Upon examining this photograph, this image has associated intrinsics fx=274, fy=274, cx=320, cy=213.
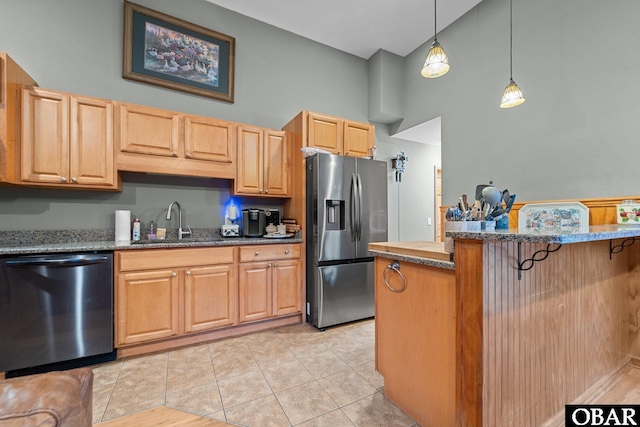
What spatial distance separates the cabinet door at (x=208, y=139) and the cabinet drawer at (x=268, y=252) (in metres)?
0.98

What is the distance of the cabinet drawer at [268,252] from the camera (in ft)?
8.76

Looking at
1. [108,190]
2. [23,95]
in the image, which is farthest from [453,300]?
[23,95]

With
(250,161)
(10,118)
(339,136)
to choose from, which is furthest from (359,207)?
(10,118)

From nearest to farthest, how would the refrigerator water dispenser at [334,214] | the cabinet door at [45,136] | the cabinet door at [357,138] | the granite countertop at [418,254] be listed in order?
the granite countertop at [418,254]
the cabinet door at [45,136]
the refrigerator water dispenser at [334,214]
the cabinet door at [357,138]

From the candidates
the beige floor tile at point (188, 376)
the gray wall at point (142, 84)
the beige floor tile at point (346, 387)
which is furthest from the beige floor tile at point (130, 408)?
the gray wall at point (142, 84)

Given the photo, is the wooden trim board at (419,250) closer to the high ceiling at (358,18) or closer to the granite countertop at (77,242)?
the granite countertop at (77,242)

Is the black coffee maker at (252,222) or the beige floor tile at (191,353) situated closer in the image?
the beige floor tile at (191,353)

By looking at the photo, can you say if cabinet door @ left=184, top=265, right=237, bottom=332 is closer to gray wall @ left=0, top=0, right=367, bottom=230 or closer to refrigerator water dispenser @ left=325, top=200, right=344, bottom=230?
gray wall @ left=0, top=0, right=367, bottom=230

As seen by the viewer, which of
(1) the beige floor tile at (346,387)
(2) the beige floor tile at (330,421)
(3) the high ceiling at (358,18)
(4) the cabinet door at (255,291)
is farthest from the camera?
(3) the high ceiling at (358,18)

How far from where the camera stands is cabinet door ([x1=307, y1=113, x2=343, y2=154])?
305 cm

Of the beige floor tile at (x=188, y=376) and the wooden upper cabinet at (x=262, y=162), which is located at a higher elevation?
the wooden upper cabinet at (x=262, y=162)

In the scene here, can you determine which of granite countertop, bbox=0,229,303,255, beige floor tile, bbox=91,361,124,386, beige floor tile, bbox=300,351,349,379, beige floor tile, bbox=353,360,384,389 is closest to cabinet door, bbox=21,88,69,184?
granite countertop, bbox=0,229,303,255

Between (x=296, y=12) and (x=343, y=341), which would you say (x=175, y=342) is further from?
(x=296, y=12)

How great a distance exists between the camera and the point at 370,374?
1.99 m
